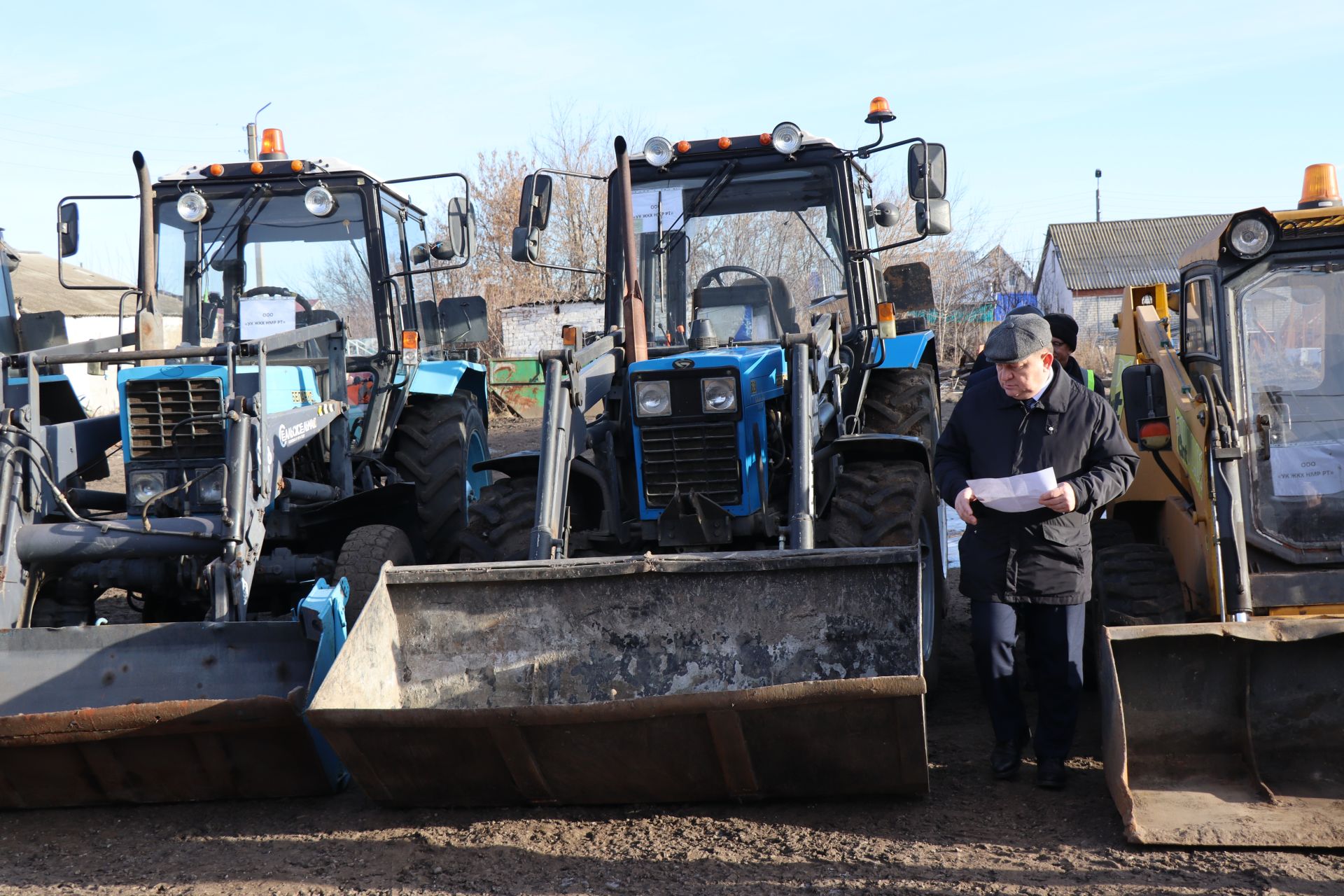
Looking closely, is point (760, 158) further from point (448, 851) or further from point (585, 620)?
point (448, 851)

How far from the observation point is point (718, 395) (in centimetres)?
514

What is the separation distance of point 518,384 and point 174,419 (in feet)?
44.9

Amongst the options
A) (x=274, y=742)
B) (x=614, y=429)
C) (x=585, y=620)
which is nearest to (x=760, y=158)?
(x=614, y=429)

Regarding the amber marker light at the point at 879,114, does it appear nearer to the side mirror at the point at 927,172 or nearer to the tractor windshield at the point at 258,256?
the side mirror at the point at 927,172

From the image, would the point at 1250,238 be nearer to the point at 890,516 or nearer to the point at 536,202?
the point at 890,516

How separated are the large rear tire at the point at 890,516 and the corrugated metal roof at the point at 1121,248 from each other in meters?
34.8

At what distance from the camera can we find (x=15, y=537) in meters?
5.09

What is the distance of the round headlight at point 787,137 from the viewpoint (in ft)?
20.0

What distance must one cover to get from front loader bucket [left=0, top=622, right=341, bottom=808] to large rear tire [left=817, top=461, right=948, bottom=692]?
7.17 feet

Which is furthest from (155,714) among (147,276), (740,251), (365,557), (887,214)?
(887,214)

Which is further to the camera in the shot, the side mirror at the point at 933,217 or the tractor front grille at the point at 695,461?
the side mirror at the point at 933,217

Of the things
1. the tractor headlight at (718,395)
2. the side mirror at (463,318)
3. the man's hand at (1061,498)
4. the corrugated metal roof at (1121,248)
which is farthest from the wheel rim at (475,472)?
the corrugated metal roof at (1121,248)

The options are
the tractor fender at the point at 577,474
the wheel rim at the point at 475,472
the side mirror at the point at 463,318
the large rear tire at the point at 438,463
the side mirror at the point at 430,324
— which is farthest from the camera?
the side mirror at the point at 430,324

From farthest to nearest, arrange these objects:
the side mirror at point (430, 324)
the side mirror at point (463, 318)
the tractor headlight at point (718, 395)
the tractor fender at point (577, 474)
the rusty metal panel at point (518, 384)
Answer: the rusty metal panel at point (518, 384) → the side mirror at point (430, 324) → the side mirror at point (463, 318) → the tractor fender at point (577, 474) → the tractor headlight at point (718, 395)
